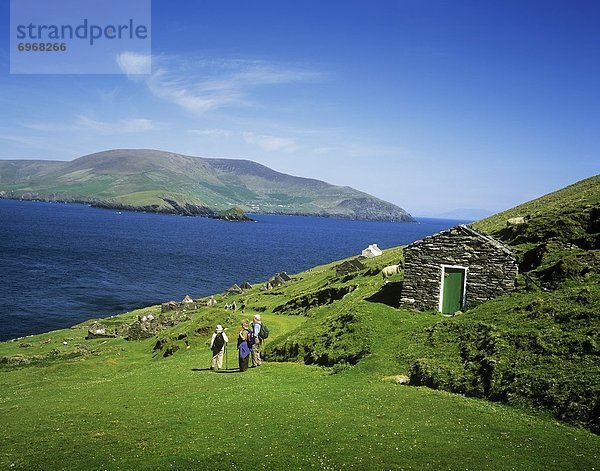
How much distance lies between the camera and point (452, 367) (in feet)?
83.2

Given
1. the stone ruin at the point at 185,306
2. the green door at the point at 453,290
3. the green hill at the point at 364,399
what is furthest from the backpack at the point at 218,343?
the stone ruin at the point at 185,306

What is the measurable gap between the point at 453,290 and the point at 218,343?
18136mm

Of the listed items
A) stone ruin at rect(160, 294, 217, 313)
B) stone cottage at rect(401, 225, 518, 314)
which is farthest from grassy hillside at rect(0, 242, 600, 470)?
stone ruin at rect(160, 294, 217, 313)

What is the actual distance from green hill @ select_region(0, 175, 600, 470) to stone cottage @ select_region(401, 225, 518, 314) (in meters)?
1.24

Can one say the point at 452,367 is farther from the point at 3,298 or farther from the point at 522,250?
the point at 3,298

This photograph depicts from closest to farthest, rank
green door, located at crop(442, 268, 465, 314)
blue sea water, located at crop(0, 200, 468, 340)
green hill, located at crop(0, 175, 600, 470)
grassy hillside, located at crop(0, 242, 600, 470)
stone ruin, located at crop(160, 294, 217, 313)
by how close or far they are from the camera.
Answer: grassy hillside, located at crop(0, 242, 600, 470), green hill, located at crop(0, 175, 600, 470), green door, located at crop(442, 268, 465, 314), stone ruin, located at crop(160, 294, 217, 313), blue sea water, located at crop(0, 200, 468, 340)

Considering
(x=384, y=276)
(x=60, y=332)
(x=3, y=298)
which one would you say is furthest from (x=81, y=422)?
(x=3, y=298)

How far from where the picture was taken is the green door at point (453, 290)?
33969 mm

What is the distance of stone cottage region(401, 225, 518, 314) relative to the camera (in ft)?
108

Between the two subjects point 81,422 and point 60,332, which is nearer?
point 81,422

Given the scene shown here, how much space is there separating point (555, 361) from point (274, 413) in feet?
46.1

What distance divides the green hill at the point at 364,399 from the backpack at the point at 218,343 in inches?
69.9

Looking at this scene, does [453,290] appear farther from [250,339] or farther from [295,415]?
[295,415]

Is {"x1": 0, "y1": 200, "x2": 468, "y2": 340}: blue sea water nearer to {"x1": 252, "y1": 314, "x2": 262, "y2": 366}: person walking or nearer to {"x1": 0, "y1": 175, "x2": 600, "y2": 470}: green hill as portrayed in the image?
{"x1": 0, "y1": 175, "x2": 600, "y2": 470}: green hill
